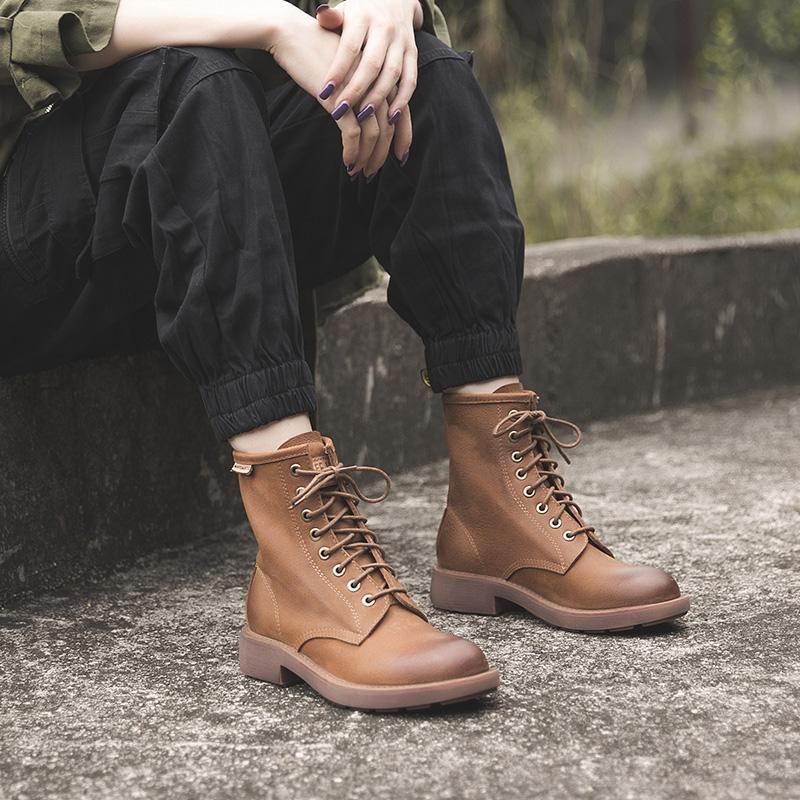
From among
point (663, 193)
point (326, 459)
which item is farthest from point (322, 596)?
point (663, 193)

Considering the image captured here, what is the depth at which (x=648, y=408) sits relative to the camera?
3031 mm

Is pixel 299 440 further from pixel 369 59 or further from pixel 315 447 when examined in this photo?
pixel 369 59

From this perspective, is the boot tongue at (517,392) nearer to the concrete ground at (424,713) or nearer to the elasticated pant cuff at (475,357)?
the elasticated pant cuff at (475,357)

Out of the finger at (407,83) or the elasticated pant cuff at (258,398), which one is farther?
the finger at (407,83)

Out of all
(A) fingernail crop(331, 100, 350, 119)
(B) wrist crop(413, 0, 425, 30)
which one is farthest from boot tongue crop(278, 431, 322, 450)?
(B) wrist crop(413, 0, 425, 30)

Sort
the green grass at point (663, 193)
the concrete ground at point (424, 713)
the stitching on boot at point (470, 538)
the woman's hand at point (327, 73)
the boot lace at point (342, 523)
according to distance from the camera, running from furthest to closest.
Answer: the green grass at point (663, 193)
the stitching on boot at point (470, 538)
the woman's hand at point (327, 73)
the boot lace at point (342, 523)
the concrete ground at point (424, 713)

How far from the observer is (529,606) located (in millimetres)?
1566

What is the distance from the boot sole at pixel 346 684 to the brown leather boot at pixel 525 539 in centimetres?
25

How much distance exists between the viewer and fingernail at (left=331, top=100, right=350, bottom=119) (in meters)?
1.44

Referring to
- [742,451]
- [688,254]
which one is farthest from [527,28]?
[742,451]

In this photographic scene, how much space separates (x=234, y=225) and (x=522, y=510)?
1.61 feet

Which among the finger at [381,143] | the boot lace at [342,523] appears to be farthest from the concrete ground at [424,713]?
the finger at [381,143]

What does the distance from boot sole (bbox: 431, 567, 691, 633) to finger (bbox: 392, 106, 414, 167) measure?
1.72ft

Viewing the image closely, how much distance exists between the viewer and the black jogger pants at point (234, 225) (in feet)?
4.45
